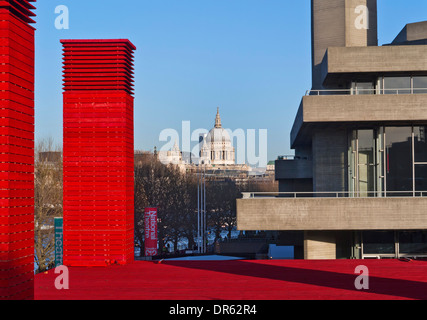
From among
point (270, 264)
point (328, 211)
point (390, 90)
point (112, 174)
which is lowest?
point (270, 264)

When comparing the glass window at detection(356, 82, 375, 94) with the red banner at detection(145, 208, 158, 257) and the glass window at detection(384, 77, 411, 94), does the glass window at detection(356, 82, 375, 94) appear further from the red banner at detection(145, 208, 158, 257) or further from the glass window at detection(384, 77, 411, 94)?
the red banner at detection(145, 208, 158, 257)

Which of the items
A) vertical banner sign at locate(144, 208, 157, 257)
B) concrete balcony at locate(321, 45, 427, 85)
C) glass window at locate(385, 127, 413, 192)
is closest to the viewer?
concrete balcony at locate(321, 45, 427, 85)

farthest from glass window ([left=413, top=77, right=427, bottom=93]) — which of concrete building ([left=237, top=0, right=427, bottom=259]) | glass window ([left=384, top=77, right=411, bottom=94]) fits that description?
glass window ([left=384, top=77, right=411, bottom=94])

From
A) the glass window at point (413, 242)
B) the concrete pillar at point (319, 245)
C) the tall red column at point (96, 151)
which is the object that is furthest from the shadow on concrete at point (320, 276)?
the glass window at point (413, 242)

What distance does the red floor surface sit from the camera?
14.0 m

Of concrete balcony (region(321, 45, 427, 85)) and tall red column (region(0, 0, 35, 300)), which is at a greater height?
concrete balcony (region(321, 45, 427, 85))

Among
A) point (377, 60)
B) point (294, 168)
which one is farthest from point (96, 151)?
point (294, 168)

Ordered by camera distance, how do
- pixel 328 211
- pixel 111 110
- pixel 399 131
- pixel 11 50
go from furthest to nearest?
1. pixel 399 131
2. pixel 328 211
3. pixel 111 110
4. pixel 11 50

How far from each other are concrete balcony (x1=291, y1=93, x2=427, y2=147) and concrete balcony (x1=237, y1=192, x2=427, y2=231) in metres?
3.36

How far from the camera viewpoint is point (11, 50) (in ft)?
35.1

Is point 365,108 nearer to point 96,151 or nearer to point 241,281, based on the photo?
point 241,281

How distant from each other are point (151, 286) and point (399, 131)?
13537mm
